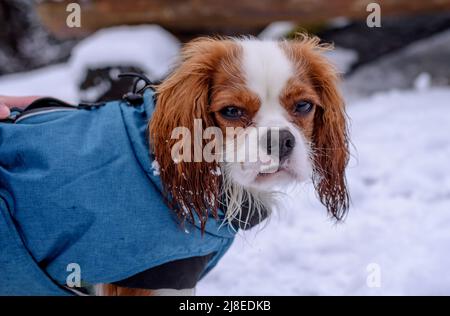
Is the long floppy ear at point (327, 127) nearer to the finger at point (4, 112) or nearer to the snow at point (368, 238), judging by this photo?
the snow at point (368, 238)

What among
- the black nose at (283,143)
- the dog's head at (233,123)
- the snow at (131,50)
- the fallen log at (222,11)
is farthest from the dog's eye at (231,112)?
the fallen log at (222,11)

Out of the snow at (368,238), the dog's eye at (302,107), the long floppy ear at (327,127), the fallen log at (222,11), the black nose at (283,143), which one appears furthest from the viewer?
the fallen log at (222,11)

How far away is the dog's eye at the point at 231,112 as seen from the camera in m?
1.71

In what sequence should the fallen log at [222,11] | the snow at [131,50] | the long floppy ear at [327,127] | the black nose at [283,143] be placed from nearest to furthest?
1. the black nose at [283,143]
2. the long floppy ear at [327,127]
3. the snow at [131,50]
4. the fallen log at [222,11]

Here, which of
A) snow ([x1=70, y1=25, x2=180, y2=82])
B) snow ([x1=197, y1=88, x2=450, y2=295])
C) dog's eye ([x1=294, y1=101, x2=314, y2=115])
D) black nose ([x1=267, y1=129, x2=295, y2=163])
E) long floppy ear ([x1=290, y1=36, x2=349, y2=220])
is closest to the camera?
black nose ([x1=267, y1=129, x2=295, y2=163])

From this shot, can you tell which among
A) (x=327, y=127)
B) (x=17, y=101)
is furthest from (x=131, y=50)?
(x=327, y=127)

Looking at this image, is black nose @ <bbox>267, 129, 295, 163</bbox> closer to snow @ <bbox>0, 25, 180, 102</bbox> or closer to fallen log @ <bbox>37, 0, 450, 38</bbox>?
snow @ <bbox>0, 25, 180, 102</bbox>

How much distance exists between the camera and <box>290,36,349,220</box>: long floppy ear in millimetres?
1893

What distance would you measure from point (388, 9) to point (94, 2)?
2.50 meters

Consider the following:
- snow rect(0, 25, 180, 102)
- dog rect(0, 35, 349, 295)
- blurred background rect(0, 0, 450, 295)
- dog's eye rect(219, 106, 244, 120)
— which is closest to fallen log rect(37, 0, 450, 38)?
blurred background rect(0, 0, 450, 295)

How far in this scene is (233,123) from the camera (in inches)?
67.4

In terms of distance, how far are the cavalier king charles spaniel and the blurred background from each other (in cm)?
26

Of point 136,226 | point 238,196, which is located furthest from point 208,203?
point 136,226
